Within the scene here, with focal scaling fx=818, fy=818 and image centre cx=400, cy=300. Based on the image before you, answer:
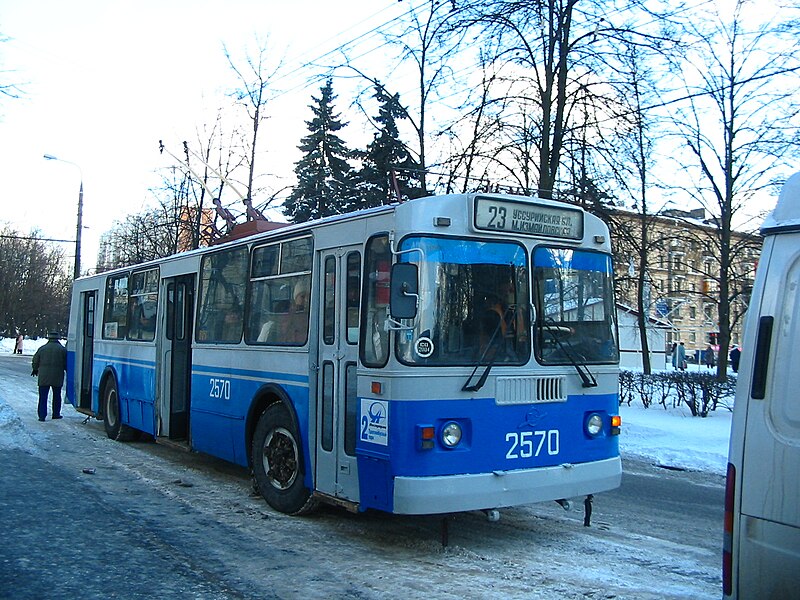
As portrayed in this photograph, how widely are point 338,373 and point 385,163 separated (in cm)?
2119

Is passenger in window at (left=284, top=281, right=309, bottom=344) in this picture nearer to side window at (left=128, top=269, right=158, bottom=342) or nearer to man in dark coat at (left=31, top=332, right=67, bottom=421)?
side window at (left=128, top=269, right=158, bottom=342)

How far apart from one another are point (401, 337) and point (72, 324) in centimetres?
1202

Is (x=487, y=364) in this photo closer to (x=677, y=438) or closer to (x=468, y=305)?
(x=468, y=305)

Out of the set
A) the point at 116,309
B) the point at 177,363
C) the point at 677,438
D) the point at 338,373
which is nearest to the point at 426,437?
the point at 338,373

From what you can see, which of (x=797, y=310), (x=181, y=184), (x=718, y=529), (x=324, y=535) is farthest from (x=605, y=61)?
(x=181, y=184)

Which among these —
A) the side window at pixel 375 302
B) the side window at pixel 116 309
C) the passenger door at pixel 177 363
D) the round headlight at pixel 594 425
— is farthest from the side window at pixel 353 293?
the side window at pixel 116 309

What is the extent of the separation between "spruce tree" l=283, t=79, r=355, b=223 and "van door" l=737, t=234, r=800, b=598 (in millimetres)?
25194

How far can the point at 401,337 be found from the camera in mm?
6395

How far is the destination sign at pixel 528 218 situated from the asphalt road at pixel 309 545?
2670mm

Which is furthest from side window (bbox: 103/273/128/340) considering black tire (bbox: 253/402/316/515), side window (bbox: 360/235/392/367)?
side window (bbox: 360/235/392/367)

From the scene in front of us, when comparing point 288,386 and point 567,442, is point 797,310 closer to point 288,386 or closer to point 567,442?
point 567,442

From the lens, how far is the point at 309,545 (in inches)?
271

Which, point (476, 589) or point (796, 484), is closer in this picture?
point (796, 484)

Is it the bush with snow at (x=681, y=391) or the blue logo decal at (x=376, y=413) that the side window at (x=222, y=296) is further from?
A: the bush with snow at (x=681, y=391)
